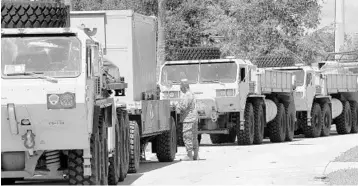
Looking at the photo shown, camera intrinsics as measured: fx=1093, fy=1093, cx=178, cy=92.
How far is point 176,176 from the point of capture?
18875 mm

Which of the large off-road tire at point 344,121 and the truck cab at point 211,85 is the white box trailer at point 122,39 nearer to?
the truck cab at point 211,85

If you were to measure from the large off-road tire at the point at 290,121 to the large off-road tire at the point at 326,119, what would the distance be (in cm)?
286

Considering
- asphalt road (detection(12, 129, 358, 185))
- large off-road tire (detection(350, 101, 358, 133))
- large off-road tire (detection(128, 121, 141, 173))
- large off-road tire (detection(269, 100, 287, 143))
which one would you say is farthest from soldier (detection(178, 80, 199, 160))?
large off-road tire (detection(350, 101, 358, 133))

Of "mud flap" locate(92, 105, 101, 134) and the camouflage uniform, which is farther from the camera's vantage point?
the camouflage uniform

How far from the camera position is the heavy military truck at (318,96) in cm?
3475

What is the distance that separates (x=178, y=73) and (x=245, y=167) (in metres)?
8.60

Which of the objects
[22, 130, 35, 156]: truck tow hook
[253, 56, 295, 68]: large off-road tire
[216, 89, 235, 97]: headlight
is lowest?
[22, 130, 35, 156]: truck tow hook

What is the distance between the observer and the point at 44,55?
14797 millimetres

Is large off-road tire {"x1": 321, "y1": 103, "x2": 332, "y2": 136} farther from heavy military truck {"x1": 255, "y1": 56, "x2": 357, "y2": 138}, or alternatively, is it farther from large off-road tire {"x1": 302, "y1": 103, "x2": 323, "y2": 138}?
large off-road tire {"x1": 302, "y1": 103, "x2": 323, "y2": 138}

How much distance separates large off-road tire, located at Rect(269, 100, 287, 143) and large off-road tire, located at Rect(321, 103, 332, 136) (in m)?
4.19

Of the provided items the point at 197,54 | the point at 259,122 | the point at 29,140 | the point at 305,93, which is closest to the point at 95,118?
the point at 29,140

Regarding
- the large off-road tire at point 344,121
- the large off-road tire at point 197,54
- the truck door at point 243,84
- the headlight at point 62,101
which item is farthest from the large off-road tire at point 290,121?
the headlight at point 62,101

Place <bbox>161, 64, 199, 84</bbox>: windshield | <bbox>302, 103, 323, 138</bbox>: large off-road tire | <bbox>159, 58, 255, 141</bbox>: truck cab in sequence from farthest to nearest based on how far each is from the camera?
<bbox>302, 103, 323, 138</bbox>: large off-road tire, <bbox>161, 64, 199, 84</bbox>: windshield, <bbox>159, 58, 255, 141</bbox>: truck cab

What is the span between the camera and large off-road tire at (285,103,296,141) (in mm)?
32594
